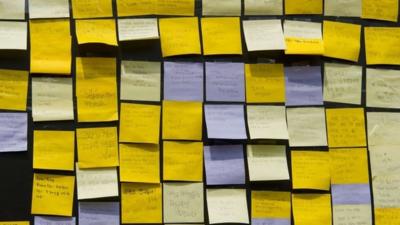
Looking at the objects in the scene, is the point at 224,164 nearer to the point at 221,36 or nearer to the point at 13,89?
the point at 221,36

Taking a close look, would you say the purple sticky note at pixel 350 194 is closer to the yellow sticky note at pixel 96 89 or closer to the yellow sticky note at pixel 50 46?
the yellow sticky note at pixel 96 89

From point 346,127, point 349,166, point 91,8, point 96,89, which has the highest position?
point 91,8

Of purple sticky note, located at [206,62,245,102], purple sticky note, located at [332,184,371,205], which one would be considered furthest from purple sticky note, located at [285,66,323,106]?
purple sticky note, located at [332,184,371,205]

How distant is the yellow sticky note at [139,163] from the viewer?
1.28m

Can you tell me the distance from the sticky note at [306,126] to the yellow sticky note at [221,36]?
236 mm

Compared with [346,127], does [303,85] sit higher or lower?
higher

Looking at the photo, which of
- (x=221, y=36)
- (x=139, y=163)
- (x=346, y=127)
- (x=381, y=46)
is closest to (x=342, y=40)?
(x=381, y=46)

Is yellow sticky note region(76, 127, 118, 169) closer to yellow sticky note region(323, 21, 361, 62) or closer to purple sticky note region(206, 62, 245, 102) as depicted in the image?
purple sticky note region(206, 62, 245, 102)

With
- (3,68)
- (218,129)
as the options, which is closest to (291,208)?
(218,129)

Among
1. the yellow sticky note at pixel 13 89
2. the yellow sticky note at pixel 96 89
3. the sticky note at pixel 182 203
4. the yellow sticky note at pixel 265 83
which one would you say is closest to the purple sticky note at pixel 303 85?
the yellow sticky note at pixel 265 83

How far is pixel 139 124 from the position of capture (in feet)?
4.23

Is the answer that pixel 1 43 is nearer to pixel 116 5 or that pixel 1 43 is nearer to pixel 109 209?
pixel 116 5

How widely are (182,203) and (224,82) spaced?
1.16 feet

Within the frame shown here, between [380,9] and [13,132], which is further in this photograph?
[380,9]
